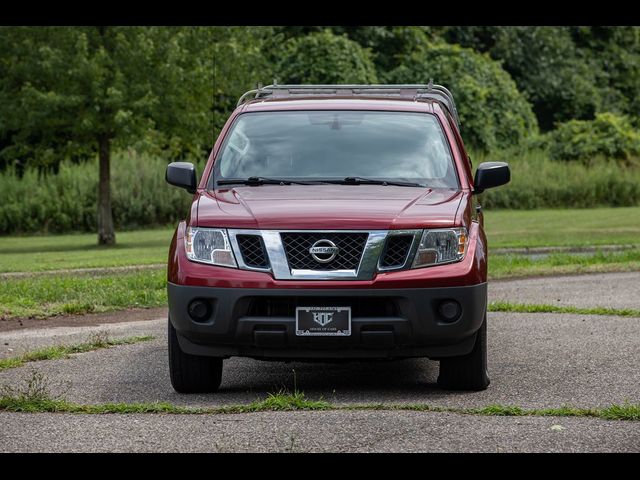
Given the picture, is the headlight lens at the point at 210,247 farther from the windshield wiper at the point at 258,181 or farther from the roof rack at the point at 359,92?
the roof rack at the point at 359,92

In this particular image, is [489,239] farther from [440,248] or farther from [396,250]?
[396,250]

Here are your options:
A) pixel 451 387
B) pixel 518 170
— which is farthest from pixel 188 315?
pixel 518 170

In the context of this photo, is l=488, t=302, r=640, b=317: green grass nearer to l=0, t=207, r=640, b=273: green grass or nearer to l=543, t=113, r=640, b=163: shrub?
l=0, t=207, r=640, b=273: green grass

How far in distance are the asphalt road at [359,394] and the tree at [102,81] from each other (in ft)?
46.8

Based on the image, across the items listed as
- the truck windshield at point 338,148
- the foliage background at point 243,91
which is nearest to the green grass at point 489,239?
the foliage background at point 243,91

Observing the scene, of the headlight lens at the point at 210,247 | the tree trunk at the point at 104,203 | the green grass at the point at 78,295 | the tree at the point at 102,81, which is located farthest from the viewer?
the tree trunk at the point at 104,203

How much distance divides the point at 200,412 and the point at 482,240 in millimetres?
2291

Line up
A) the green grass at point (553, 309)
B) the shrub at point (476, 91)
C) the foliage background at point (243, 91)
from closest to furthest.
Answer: the green grass at point (553, 309)
the foliage background at point (243, 91)
the shrub at point (476, 91)

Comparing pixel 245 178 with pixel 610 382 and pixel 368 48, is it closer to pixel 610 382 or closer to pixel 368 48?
pixel 610 382

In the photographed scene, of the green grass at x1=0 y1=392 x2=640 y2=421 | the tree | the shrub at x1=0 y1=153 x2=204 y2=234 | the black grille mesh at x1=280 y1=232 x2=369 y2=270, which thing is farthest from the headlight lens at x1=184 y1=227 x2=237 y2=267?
the shrub at x1=0 y1=153 x2=204 y2=234

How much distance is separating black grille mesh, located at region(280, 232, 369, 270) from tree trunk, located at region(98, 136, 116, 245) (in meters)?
20.2

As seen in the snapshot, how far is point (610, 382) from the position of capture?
9.09 m

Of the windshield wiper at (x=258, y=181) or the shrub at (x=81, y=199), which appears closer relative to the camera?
the windshield wiper at (x=258, y=181)

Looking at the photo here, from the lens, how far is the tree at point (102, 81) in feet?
87.5
